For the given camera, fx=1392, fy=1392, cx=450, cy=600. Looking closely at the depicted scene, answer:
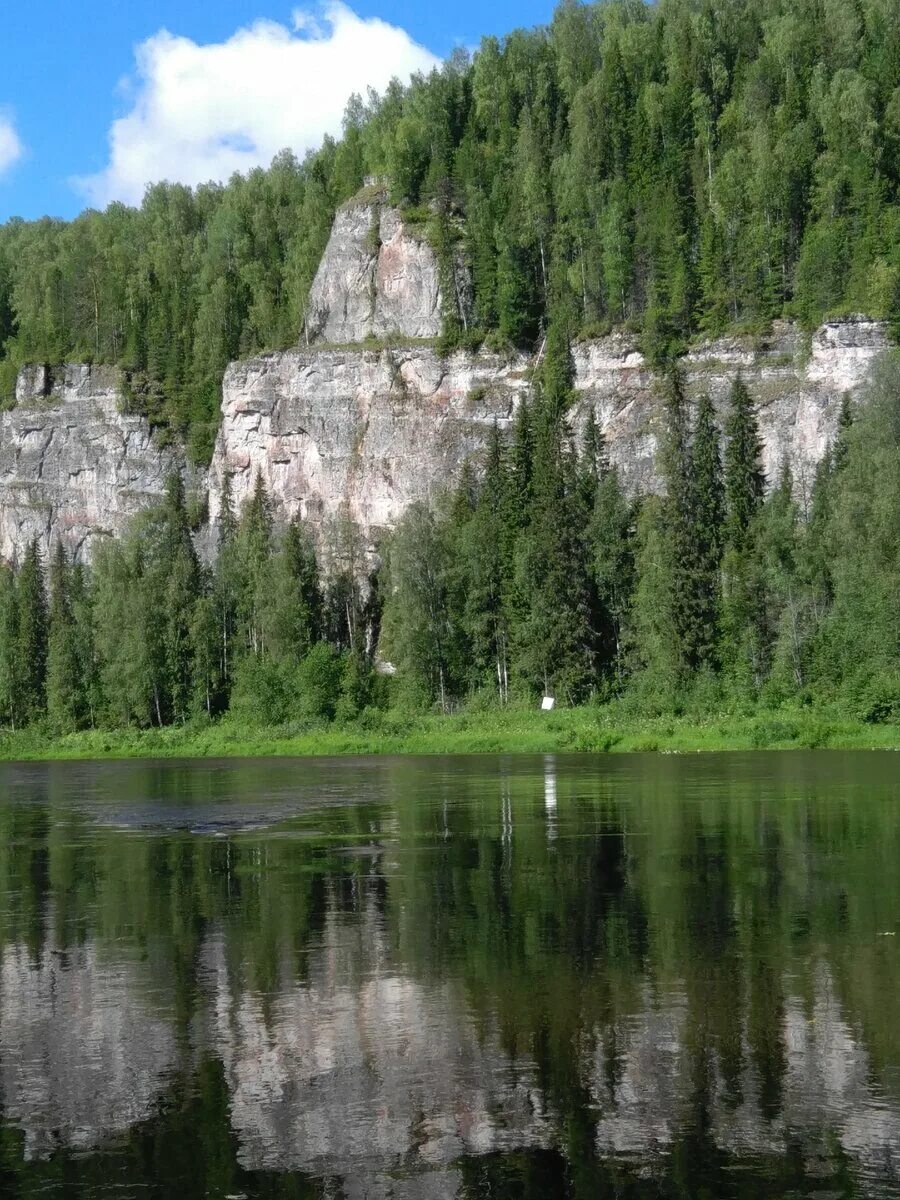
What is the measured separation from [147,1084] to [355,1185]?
9.89 feet

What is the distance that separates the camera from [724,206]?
4424 inches

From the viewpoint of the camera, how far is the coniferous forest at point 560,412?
3273 inches

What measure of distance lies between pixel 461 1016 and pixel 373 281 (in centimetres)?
11105

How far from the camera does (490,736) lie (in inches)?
2891

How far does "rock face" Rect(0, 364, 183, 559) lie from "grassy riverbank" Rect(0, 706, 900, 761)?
108 ft

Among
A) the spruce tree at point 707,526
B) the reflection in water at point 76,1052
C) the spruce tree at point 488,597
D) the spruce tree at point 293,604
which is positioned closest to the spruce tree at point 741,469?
the spruce tree at point 707,526

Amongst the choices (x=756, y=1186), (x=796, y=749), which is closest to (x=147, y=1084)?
(x=756, y=1186)

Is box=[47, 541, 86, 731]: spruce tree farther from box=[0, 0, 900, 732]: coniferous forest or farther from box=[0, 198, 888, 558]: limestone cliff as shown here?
box=[0, 198, 888, 558]: limestone cliff

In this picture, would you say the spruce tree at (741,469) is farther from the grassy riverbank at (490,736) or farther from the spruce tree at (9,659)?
the spruce tree at (9,659)

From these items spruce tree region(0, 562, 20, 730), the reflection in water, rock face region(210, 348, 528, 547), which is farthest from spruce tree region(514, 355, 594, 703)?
the reflection in water

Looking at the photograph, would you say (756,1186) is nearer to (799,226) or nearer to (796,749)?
(796,749)

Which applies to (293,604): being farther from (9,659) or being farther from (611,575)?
(9,659)

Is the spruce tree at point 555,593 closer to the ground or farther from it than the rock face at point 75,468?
closer to the ground

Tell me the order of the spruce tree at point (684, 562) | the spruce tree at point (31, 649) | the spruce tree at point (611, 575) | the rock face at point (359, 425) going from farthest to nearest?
the spruce tree at point (31, 649)
the rock face at point (359, 425)
the spruce tree at point (611, 575)
the spruce tree at point (684, 562)
